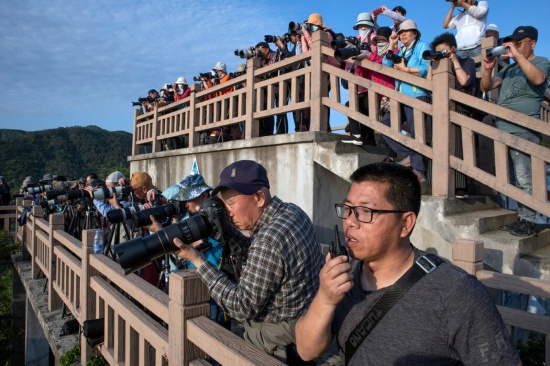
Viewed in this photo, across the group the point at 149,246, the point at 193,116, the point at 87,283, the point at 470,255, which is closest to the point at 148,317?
the point at 149,246

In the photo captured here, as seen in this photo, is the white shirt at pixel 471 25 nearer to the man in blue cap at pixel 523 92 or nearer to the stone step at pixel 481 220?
the man in blue cap at pixel 523 92

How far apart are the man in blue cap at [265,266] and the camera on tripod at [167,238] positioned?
0.19ft

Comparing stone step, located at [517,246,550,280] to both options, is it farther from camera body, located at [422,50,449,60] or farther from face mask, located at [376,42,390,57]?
face mask, located at [376,42,390,57]

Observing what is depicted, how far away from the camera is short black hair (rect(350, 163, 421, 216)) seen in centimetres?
139

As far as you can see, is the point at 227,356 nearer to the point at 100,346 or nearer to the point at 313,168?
the point at 100,346

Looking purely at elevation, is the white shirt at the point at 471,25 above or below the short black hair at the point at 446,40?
above

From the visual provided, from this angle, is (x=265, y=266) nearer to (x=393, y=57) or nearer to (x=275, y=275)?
(x=275, y=275)

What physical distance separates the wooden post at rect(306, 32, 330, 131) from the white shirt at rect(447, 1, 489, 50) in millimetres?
2232

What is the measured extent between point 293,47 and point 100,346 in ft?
18.0

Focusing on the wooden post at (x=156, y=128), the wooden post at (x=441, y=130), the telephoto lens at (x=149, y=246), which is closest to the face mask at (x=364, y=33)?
the wooden post at (x=441, y=130)

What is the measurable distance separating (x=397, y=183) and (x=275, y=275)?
74cm

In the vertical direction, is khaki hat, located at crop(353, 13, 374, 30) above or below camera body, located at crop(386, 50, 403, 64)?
above

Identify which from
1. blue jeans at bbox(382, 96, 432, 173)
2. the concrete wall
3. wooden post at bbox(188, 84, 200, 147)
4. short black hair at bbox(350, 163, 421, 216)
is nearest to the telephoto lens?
short black hair at bbox(350, 163, 421, 216)

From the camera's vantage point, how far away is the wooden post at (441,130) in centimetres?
381
